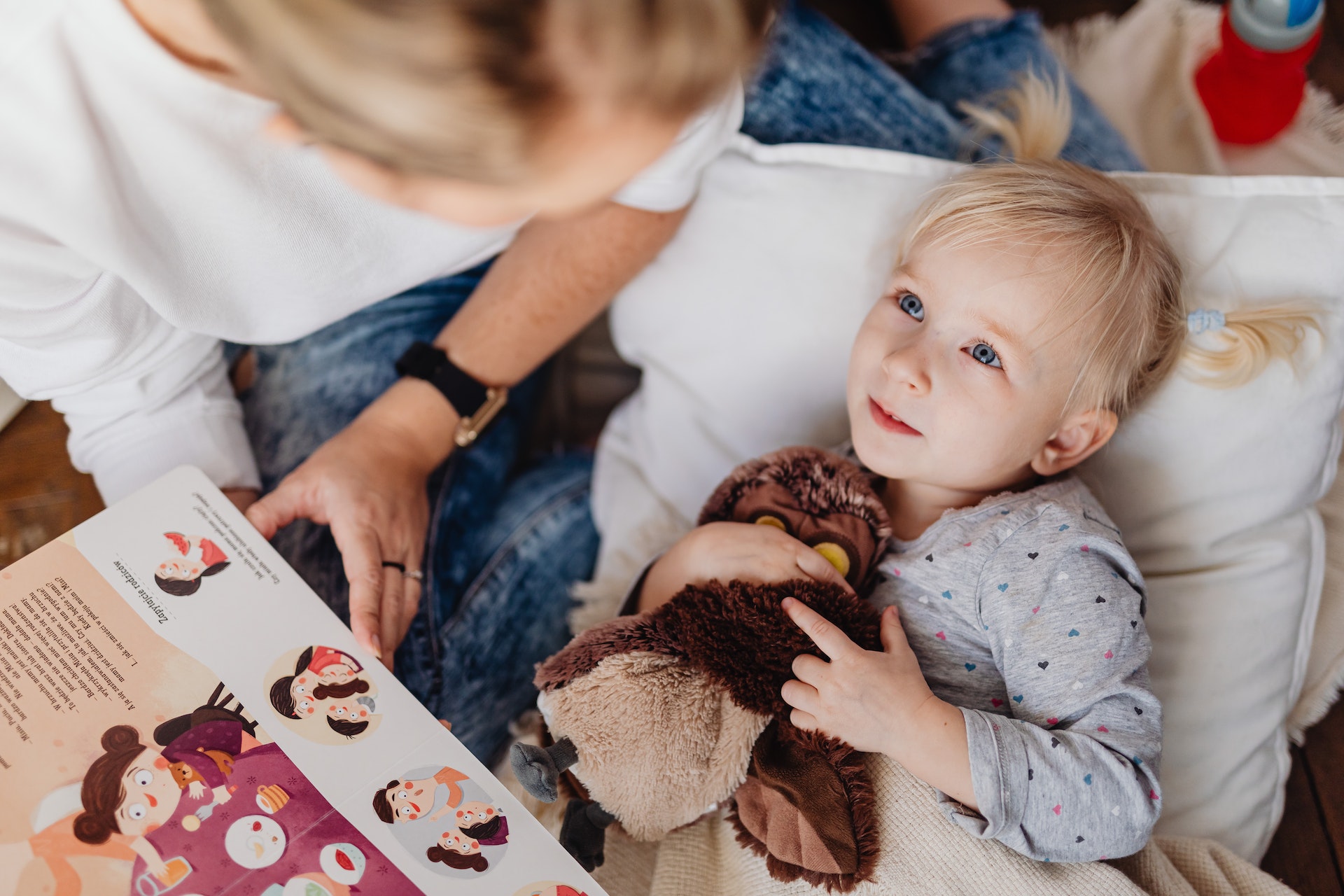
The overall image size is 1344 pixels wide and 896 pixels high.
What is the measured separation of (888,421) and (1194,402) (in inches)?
12.9

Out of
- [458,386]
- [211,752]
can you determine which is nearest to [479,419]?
[458,386]

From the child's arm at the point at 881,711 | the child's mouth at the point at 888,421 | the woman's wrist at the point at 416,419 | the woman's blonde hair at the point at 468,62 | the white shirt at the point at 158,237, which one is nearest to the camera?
the woman's blonde hair at the point at 468,62

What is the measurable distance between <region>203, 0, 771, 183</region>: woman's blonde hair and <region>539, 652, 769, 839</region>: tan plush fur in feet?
1.51

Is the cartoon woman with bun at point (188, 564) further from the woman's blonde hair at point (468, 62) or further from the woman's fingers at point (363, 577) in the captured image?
the woman's blonde hair at point (468, 62)

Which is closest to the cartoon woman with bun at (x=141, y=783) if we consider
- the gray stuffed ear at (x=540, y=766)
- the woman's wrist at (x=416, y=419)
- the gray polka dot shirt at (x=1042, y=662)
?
the gray stuffed ear at (x=540, y=766)

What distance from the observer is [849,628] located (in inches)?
30.4

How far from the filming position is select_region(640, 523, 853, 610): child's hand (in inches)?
31.5

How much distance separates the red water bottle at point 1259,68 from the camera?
→ 1026 mm

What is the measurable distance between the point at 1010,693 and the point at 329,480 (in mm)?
658

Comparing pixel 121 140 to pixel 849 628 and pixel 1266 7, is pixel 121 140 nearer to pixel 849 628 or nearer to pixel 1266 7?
pixel 849 628

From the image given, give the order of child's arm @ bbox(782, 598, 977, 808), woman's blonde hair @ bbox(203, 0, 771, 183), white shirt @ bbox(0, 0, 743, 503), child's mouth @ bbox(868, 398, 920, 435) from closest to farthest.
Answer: woman's blonde hair @ bbox(203, 0, 771, 183) → white shirt @ bbox(0, 0, 743, 503) → child's arm @ bbox(782, 598, 977, 808) → child's mouth @ bbox(868, 398, 920, 435)

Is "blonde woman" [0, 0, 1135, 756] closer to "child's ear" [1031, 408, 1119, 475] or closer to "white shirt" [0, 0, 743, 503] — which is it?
"white shirt" [0, 0, 743, 503]

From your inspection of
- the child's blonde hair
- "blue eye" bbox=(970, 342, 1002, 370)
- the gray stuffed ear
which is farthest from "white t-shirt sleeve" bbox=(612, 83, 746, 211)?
the gray stuffed ear

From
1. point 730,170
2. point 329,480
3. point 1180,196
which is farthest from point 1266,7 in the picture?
point 329,480
